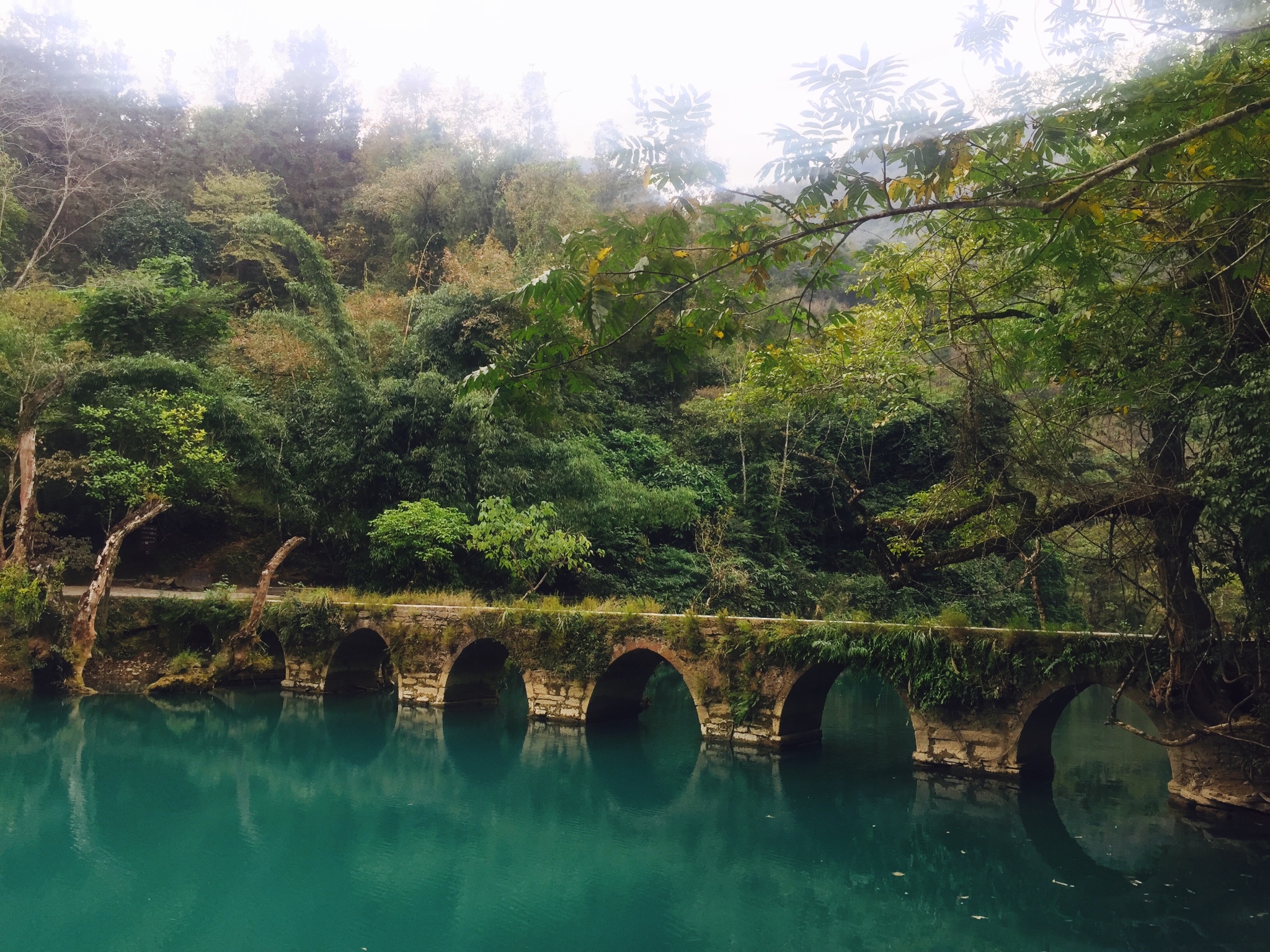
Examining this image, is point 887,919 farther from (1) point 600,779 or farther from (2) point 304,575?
(2) point 304,575

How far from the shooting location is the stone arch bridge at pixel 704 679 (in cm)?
1010

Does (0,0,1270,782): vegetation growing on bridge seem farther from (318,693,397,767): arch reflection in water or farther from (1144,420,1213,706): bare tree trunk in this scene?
(318,693,397,767): arch reflection in water

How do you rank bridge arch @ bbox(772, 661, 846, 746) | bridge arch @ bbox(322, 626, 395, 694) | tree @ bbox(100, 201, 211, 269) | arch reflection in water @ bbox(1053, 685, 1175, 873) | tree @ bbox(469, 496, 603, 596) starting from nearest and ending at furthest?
arch reflection in water @ bbox(1053, 685, 1175, 873)
bridge arch @ bbox(772, 661, 846, 746)
tree @ bbox(469, 496, 603, 596)
bridge arch @ bbox(322, 626, 395, 694)
tree @ bbox(100, 201, 211, 269)

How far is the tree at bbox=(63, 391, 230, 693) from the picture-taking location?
15.6 metres

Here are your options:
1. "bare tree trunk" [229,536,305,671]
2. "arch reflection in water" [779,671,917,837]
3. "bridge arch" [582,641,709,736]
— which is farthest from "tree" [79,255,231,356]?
"arch reflection in water" [779,671,917,837]

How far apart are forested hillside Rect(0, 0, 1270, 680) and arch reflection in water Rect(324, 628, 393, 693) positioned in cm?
157

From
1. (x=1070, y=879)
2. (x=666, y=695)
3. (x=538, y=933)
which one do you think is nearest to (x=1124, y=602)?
(x=1070, y=879)

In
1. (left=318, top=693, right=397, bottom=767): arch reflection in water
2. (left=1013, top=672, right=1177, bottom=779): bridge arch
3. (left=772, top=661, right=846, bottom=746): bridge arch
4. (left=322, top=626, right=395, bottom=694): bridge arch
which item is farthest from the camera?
(left=322, top=626, right=395, bottom=694): bridge arch

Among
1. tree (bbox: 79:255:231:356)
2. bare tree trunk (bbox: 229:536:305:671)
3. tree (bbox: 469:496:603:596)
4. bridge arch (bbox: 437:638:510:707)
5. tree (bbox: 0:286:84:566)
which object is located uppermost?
tree (bbox: 79:255:231:356)

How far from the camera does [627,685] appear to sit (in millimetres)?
14977

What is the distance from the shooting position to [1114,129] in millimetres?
3711

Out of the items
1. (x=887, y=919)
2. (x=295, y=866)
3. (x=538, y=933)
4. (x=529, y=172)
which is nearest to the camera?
(x=538, y=933)

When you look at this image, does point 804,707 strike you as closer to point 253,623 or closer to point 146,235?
point 253,623

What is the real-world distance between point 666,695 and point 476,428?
22.0ft
